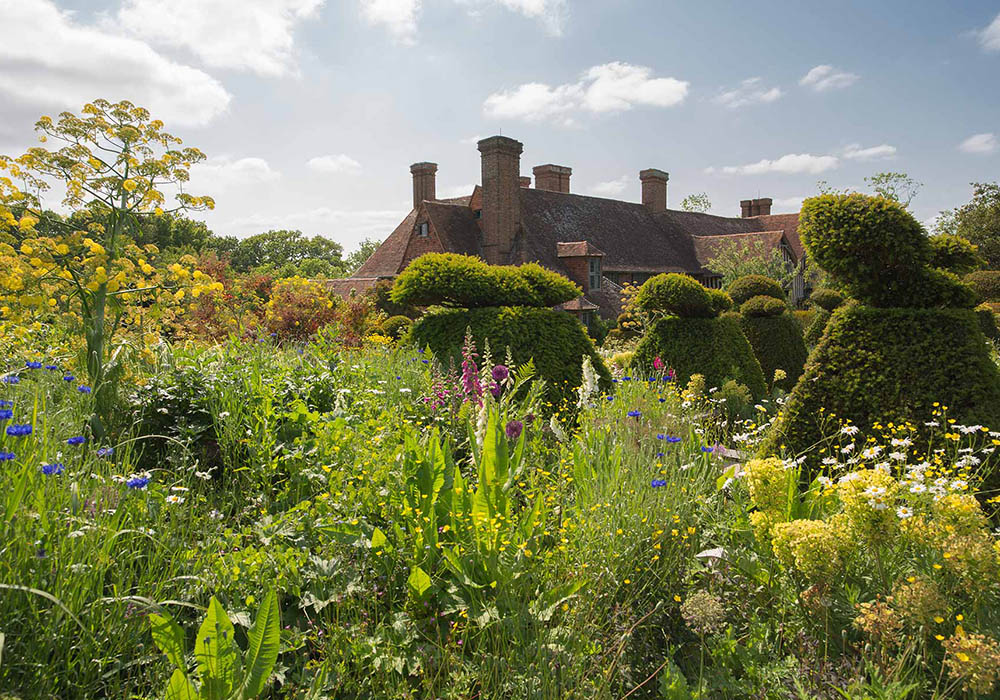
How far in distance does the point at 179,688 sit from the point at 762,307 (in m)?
13.5

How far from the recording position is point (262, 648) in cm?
230

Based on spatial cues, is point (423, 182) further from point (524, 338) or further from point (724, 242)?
point (524, 338)

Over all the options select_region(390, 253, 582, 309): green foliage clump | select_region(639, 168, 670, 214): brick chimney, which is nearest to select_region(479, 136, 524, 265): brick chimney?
select_region(639, 168, 670, 214): brick chimney

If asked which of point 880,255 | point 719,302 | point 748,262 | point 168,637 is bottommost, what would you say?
point 168,637

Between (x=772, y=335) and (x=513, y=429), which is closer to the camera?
(x=513, y=429)

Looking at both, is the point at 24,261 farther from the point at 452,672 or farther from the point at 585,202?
the point at 585,202

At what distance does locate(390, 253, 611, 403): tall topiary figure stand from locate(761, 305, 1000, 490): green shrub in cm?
342

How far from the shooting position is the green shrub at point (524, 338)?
8242mm

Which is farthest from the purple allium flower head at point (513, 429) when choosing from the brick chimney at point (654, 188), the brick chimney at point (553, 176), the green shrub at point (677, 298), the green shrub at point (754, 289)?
the brick chimney at point (654, 188)

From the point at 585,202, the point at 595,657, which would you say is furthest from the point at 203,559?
the point at 585,202

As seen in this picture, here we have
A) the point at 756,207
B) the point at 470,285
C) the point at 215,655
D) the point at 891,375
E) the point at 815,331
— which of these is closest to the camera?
the point at 215,655

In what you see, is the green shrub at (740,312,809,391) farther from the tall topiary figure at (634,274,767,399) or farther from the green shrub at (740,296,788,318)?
the tall topiary figure at (634,274,767,399)

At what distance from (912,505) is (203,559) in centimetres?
347

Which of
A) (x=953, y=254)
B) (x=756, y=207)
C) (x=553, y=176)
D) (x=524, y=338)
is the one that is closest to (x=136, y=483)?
(x=524, y=338)
